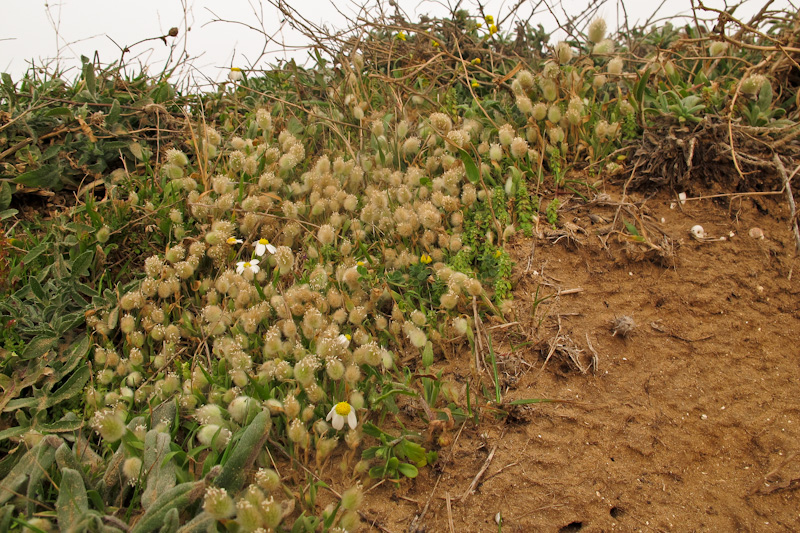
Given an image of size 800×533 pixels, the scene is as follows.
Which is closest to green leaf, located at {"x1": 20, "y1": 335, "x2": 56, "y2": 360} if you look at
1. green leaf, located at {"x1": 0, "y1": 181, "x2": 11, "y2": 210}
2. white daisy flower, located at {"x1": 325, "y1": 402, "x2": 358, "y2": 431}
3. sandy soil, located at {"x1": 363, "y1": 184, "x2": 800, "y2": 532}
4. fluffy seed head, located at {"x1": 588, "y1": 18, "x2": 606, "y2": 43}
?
green leaf, located at {"x1": 0, "y1": 181, "x2": 11, "y2": 210}

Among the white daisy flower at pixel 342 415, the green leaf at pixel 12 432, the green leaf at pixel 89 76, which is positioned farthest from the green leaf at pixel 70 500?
the green leaf at pixel 89 76

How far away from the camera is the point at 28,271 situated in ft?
8.27

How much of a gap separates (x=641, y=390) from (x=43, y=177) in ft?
9.80

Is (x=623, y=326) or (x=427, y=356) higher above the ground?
(x=427, y=356)

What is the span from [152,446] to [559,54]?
7.80 ft

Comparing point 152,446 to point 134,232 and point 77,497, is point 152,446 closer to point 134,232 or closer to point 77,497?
point 77,497

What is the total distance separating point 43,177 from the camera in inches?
115

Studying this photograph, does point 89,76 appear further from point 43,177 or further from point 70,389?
point 70,389

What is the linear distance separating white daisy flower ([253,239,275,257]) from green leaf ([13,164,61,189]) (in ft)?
4.16

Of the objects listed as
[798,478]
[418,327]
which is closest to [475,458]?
[418,327]

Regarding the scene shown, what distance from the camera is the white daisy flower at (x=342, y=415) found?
1802 mm

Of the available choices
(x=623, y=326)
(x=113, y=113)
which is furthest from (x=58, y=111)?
(x=623, y=326)

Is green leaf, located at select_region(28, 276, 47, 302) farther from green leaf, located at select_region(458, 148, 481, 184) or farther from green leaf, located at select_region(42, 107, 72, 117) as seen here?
green leaf, located at select_region(458, 148, 481, 184)

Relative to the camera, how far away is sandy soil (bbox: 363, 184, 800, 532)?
171 cm
